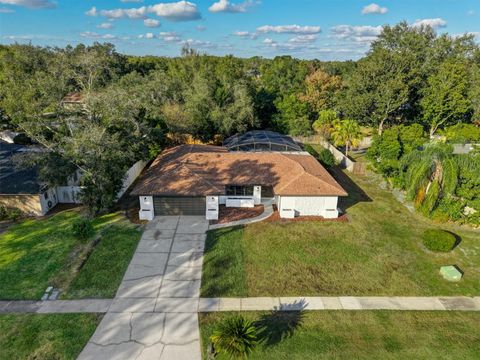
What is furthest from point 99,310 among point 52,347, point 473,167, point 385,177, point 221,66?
point 221,66

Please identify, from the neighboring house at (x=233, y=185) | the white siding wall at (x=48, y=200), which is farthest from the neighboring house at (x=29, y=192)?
the neighboring house at (x=233, y=185)

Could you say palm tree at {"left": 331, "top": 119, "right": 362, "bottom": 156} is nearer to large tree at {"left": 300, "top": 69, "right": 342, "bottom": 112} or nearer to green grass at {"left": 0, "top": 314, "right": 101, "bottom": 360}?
large tree at {"left": 300, "top": 69, "right": 342, "bottom": 112}

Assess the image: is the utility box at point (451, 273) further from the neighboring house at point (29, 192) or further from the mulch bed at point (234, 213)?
the neighboring house at point (29, 192)

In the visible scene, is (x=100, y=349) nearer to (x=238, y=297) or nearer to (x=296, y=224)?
(x=238, y=297)

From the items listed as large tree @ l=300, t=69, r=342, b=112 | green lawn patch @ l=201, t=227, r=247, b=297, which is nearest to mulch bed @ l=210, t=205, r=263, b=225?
green lawn patch @ l=201, t=227, r=247, b=297

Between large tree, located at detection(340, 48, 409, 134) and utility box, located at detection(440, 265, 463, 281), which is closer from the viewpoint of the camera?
utility box, located at detection(440, 265, 463, 281)

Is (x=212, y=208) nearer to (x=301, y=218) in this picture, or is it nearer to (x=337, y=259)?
(x=301, y=218)
